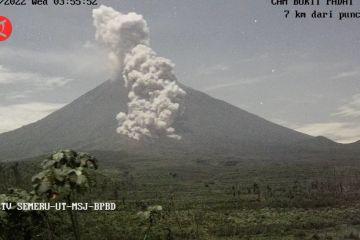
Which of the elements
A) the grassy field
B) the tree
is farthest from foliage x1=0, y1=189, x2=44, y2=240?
the tree

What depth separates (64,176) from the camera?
32.6 ft

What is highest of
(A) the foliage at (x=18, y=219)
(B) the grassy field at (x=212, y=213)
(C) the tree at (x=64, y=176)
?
(C) the tree at (x=64, y=176)

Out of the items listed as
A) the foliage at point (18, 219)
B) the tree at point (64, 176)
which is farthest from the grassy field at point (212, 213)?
the tree at point (64, 176)

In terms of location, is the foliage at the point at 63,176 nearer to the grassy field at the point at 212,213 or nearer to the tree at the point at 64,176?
the tree at the point at 64,176

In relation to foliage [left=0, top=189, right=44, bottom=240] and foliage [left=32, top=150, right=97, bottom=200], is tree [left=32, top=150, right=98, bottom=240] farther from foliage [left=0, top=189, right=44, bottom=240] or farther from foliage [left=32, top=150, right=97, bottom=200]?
foliage [left=0, top=189, right=44, bottom=240]

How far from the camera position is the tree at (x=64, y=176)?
32.0ft

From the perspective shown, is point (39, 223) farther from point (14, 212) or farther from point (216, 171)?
point (216, 171)

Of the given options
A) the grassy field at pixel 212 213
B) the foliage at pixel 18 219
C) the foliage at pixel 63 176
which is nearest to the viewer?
the foliage at pixel 63 176

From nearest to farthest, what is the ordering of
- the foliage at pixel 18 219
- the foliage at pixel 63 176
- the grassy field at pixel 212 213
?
the foliage at pixel 63 176, the foliage at pixel 18 219, the grassy field at pixel 212 213

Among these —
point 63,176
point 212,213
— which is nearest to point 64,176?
point 63,176

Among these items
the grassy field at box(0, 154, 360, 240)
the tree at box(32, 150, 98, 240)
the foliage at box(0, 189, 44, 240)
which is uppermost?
the tree at box(32, 150, 98, 240)

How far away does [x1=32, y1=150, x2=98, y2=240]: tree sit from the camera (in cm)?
976

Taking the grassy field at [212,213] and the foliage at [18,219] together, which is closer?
the foliage at [18,219]

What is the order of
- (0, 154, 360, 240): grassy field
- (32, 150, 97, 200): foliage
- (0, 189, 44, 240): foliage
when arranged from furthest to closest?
(0, 154, 360, 240): grassy field, (0, 189, 44, 240): foliage, (32, 150, 97, 200): foliage
